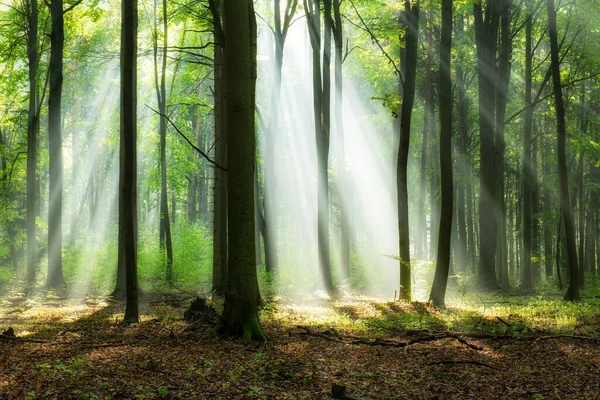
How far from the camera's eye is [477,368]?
6770mm

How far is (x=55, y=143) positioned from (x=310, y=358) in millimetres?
13324

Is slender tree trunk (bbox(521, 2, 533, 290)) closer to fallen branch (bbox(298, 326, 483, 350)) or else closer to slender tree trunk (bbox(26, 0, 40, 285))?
fallen branch (bbox(298, 326, 483, 350))

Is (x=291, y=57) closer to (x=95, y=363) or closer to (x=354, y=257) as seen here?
(x=354, y=257)

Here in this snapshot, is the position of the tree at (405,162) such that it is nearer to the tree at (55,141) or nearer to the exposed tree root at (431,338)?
the exposed tree root at (431,338)

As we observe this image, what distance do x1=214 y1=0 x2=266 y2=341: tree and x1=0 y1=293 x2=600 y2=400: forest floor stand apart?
447 millimetres

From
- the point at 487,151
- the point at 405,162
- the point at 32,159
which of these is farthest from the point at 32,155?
the point at 487,151

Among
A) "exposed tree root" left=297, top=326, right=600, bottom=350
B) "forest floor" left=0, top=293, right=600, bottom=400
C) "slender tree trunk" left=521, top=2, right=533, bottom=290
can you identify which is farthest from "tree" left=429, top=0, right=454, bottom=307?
"slender tree trunk" left=521, top=2, right=533, bottom=290

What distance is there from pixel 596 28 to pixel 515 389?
59.0 ft

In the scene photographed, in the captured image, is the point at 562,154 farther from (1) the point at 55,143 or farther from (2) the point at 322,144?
(1) the point at 55,143

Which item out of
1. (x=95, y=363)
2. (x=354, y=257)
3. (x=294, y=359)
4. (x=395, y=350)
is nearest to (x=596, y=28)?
(x=354, y=257)

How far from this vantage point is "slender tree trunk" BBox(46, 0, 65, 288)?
1609 cm

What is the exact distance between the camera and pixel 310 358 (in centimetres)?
712

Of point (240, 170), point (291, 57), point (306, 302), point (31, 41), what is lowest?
point (306, 302)

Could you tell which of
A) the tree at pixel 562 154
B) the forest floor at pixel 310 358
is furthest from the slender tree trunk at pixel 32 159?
the tree at pixel 562 154
